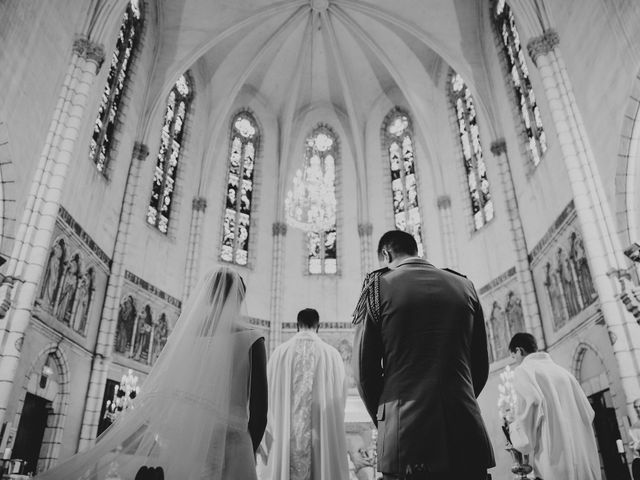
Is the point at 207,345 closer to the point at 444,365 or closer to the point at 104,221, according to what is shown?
the point at 444,365

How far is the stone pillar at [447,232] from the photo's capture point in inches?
650

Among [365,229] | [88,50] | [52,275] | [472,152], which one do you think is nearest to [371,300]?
[52,275]

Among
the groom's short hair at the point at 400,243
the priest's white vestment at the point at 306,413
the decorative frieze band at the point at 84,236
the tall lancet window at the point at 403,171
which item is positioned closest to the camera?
the groom's short hair at the point at 400,243

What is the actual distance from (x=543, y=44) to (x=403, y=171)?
9.23 meters

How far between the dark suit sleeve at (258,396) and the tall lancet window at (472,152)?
13.7 m

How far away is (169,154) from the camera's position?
17.2 meters

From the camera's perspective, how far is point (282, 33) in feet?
63.3

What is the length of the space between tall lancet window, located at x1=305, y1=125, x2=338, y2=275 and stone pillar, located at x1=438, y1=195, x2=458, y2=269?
390 centimetres

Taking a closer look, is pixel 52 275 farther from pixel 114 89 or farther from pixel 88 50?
pixel 114 89

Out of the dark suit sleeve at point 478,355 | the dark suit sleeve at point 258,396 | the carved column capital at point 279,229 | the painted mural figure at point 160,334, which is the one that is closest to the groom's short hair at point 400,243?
the dark suit sleeve at point 478,355

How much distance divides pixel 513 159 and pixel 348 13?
356 inches

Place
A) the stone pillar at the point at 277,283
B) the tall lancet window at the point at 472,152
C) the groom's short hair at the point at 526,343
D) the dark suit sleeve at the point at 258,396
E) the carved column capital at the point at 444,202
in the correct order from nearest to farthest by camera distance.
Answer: the dark suit sleeve at the point at 258,396 → the groom's short hair at the point at 526,343 → the tall lancet window at the point at 472,152 → the carved column capital at the point at 444,202 → the stone pillar at the point at 277,283

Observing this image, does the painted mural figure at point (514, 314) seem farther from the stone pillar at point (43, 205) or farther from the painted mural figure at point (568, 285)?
the stone pillar at point (43, 205)

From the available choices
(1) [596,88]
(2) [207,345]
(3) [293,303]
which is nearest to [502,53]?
(1) [596,88]
